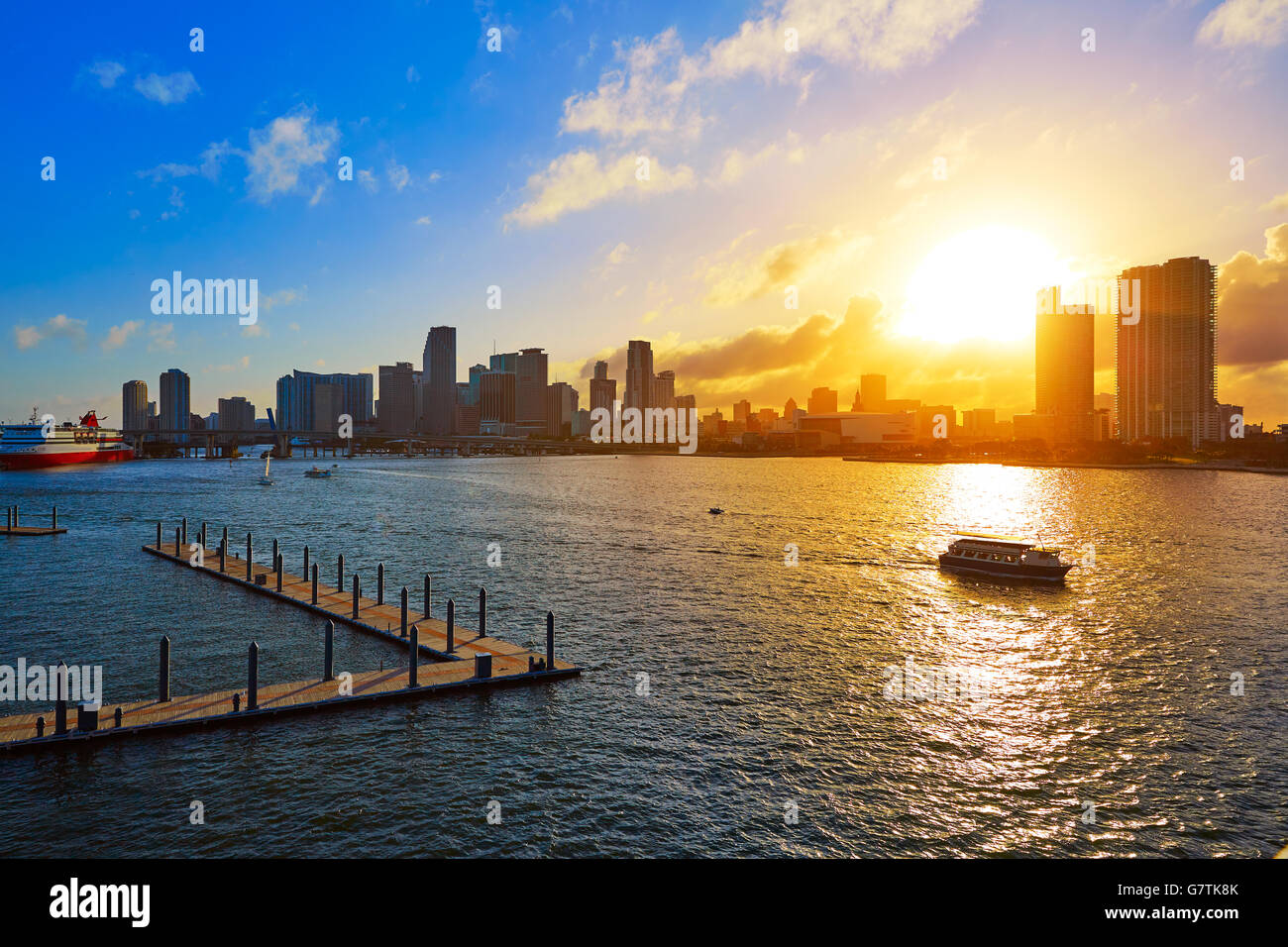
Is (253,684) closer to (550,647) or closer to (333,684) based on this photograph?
(333,684)

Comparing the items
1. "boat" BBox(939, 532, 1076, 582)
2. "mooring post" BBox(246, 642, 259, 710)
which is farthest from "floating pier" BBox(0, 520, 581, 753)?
"boat" BBox(939, 532, 1076, 582)

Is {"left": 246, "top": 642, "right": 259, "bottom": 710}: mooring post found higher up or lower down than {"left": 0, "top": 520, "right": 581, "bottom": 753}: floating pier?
higher up

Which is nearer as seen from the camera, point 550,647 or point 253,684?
point 253,684

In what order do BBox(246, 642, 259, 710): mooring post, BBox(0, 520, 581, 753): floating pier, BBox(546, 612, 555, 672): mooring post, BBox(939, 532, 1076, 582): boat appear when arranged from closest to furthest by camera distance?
BBox(0, 520, 581, 753): floating pier → BBox(246, 642, 259, 710): mooring post → BBox(546, 612, 555, 672): mooring post → BBox(939, 532, 1076, 582): boat

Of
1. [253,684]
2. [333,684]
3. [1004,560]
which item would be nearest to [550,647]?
[333,684]

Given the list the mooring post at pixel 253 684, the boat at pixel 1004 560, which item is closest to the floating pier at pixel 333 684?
the mooring post at pixel 253 684

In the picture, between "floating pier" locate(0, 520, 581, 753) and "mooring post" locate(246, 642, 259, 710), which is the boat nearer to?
"floating pier" locate(0, 520, 581, 753)
